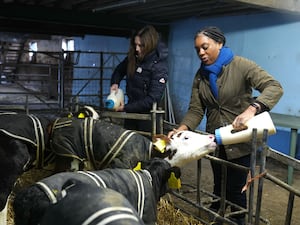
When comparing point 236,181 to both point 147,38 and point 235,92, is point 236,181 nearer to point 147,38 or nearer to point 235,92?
point 235,92

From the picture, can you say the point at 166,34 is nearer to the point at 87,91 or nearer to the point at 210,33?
the point at 87,91

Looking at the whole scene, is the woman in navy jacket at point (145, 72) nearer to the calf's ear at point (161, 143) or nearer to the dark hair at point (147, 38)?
the dark hair at point (147, 38)

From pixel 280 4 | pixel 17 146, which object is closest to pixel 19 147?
pixel 17 146

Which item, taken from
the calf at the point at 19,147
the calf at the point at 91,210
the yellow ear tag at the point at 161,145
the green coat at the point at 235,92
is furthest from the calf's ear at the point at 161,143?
the calf at the point at 91,210

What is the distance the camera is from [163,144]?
7.57ft

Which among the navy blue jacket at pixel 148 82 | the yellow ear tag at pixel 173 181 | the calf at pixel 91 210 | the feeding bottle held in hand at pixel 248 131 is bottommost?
the yellow ear tag at pixel 173 181

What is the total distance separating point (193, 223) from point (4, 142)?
148 centimetres

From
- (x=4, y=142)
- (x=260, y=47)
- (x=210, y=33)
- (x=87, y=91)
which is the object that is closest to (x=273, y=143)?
(x=260, y=47)

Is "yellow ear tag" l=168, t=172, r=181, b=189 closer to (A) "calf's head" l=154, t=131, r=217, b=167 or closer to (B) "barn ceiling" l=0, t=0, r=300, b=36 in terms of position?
(A) "calf's head" l=154, t=131, r=217, b=167

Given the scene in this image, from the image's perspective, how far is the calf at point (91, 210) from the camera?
3.47 ft

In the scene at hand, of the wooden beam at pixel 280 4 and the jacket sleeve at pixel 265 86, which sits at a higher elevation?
the wooden beam at pixel 280 4

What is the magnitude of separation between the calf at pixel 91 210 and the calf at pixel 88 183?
0.30 meters

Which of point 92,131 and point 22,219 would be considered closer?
point 22,219

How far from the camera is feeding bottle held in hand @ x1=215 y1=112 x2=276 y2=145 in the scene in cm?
211
